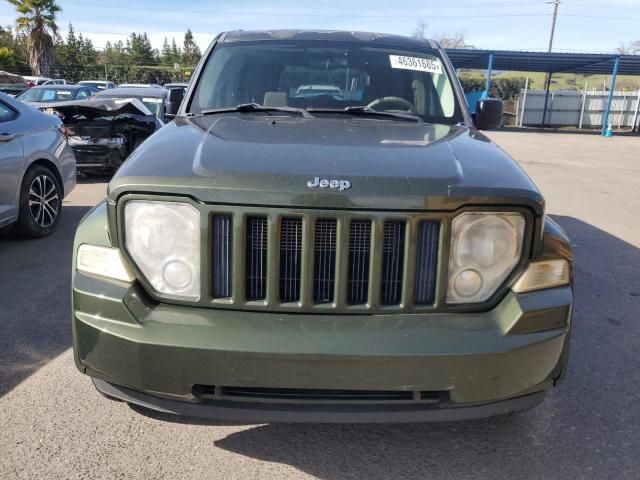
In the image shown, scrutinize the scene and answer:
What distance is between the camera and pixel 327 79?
362 centimetres

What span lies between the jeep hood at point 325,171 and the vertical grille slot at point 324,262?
9 centimetres

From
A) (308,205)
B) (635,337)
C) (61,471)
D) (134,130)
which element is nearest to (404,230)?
(308,205)

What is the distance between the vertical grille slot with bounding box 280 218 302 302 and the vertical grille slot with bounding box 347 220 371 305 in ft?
0.63

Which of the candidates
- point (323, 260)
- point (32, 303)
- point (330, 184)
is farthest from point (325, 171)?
point (32, 303)

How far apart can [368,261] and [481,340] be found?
49 cm

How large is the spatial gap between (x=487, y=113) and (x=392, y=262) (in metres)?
2.23

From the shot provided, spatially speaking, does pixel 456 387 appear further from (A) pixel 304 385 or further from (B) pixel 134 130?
(B) pixel 134 130

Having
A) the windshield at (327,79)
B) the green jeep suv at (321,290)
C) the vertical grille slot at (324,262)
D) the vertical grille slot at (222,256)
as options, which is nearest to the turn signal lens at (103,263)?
the green jeep suv at (321,290)

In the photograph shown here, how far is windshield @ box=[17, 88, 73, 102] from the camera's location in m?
15.3

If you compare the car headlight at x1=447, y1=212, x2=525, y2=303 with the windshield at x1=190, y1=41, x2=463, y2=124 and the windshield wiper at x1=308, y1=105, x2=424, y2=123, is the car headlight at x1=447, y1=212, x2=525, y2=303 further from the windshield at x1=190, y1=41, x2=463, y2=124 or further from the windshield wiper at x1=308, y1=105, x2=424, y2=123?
the windshield at x1=190, y1=41, x2=463, y2=124

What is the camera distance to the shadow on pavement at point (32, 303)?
11.0 feet

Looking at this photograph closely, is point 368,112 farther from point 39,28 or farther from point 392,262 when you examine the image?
point 39,28

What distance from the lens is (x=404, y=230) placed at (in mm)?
2084

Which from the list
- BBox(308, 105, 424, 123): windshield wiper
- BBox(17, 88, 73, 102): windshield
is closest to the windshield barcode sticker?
BBox(308, 105, 424, 123): windshield wiper
